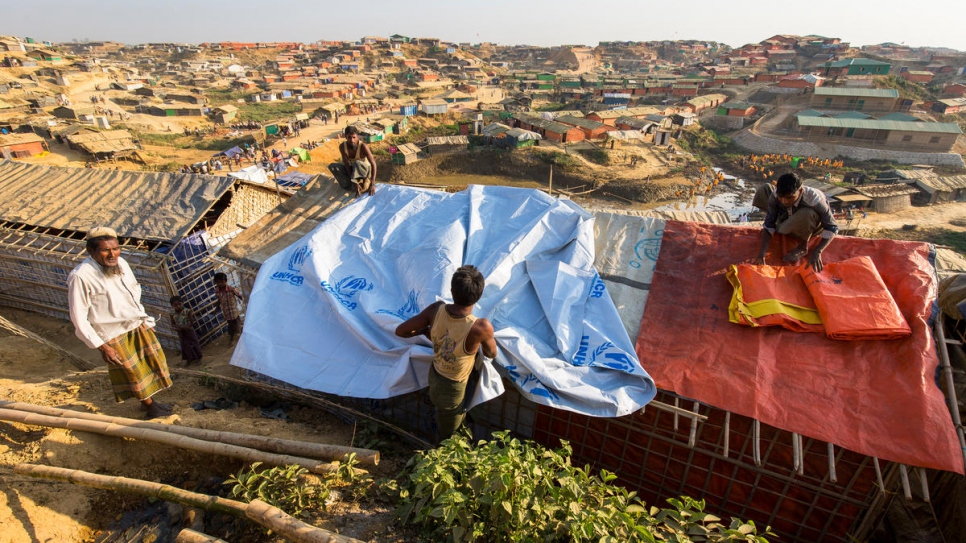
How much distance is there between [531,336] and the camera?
3.71 metres

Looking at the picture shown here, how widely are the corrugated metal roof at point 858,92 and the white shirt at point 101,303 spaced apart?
47536 mm

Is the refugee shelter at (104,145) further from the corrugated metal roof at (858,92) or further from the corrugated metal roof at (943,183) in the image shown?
the corrugated metal roof at (858,92)

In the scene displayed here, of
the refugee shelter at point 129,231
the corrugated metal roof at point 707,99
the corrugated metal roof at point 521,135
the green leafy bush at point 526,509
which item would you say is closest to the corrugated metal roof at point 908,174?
the corrugated metal roof at point 707,99

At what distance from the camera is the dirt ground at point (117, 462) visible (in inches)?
111

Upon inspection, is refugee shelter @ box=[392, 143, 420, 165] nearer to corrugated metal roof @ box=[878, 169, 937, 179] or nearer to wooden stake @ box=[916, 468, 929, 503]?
corrugated metal roof @ box=[878, 169, 937, 179]

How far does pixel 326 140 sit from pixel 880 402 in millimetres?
36317

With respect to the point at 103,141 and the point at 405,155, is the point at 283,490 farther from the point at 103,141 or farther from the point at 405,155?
the point at 103,141

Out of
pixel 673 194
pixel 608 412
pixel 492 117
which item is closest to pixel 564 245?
pixel 608 412

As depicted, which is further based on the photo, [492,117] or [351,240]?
[492,117]

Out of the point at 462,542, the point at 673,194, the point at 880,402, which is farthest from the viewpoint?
the point at 673,194

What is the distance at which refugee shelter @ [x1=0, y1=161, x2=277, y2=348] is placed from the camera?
278 inches

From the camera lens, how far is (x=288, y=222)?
5.91 meters

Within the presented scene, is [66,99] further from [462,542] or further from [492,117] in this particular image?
[462,542]

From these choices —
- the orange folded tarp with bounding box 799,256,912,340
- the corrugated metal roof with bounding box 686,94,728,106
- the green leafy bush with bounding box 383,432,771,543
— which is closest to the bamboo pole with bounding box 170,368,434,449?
the green leafy bush with bounding box 383,432,771,543
